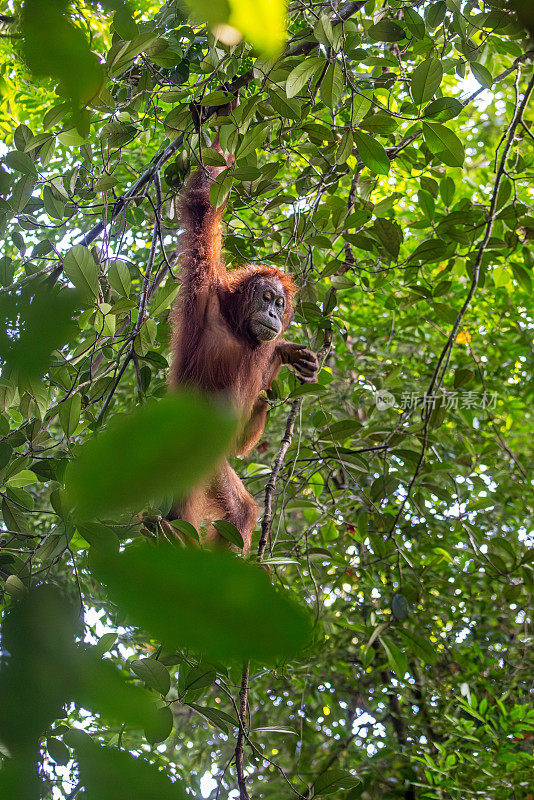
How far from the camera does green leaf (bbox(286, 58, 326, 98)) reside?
186cm

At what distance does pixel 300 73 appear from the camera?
187 centimetres

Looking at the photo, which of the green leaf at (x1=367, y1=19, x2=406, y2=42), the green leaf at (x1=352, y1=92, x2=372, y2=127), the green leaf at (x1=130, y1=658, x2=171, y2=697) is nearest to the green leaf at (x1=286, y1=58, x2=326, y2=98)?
the green leaf at (x1=352, y1=92, x2=372, y2=127)

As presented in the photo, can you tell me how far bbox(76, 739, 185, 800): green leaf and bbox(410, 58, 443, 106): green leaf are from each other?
2036mm

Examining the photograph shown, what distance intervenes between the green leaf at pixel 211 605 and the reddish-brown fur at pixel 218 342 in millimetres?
2302

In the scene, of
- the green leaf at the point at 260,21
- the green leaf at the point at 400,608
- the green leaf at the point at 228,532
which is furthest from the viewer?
the green leaf at the point at 400,608

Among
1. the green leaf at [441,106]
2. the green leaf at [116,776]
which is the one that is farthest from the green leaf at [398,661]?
the green leaf at [116,776]

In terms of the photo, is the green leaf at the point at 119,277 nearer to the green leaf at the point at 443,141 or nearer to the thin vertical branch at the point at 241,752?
the green leaf at the point at 443,141

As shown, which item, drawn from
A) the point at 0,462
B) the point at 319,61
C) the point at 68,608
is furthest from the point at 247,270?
the point at 68,608

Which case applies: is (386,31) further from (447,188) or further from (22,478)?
(22,478)

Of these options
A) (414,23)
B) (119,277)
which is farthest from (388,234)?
(119,277)

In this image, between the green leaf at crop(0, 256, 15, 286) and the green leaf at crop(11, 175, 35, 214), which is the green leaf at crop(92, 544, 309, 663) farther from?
the green leaf at crop(11, 175, 35, 214)

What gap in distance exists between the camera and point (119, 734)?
411mm

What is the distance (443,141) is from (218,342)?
1.31 metres

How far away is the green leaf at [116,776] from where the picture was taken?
37 centimetres
